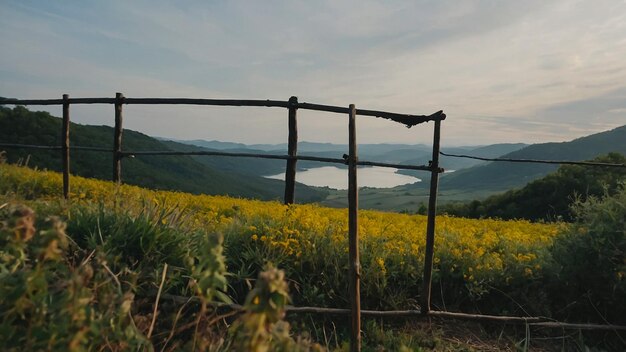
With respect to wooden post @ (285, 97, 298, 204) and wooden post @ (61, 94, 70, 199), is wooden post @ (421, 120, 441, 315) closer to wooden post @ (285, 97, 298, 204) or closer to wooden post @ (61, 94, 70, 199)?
wooden post @ (285, 97, 298, 204)

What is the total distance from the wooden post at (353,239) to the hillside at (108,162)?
480 centimetres

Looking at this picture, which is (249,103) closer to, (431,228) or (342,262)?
(342,262)

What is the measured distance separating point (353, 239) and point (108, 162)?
272 ft

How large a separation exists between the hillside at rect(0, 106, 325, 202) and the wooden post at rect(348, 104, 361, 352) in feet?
15.8

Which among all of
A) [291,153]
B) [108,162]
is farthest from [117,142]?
[108,162]

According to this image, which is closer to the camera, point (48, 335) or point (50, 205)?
point (48, 335)

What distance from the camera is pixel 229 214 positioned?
28.5ft

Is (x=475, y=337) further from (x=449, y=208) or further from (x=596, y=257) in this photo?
(x=449, y=208)

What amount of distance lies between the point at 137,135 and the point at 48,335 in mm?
164032

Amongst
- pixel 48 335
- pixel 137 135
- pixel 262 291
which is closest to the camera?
pixel 262 291

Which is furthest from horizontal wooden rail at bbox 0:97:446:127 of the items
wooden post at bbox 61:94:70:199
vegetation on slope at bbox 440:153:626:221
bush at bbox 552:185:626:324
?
vegetation on slope at bbox 440:153:626:221

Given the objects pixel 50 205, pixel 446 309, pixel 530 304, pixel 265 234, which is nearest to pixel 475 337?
pixel 446 309

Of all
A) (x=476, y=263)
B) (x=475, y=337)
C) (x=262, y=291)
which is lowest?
(x=475, y=337)

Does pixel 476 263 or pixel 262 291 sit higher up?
pixel 262 291
